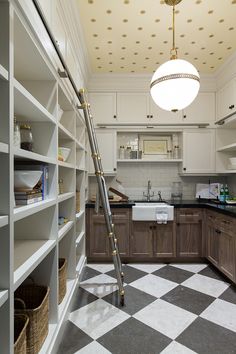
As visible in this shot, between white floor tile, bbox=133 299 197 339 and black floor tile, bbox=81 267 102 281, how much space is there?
0.91 m

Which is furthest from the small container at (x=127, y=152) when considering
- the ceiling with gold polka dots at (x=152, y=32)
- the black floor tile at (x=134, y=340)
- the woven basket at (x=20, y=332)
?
the woven basket at (x=20, y=332)

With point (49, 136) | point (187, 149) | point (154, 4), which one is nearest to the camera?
point (49, 136)

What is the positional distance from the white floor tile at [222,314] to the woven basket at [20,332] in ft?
5.05

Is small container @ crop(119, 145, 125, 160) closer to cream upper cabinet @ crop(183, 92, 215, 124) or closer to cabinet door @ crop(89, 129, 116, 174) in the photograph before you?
cabinet door @ crop(89, 129, 116, 174)

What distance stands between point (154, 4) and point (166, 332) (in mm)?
2911

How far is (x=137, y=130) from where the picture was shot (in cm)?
352

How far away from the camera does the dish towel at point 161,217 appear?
3.03 meters

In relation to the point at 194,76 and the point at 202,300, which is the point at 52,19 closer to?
the point at 194,76

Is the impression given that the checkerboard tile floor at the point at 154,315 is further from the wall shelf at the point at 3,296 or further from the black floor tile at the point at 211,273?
the wall shelf at the point at 3,296

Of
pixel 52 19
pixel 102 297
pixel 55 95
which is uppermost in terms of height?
pixel 52 19

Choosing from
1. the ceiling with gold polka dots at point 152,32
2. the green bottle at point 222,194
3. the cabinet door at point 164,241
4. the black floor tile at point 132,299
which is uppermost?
the ceiling with gold polka dots at point 152,32

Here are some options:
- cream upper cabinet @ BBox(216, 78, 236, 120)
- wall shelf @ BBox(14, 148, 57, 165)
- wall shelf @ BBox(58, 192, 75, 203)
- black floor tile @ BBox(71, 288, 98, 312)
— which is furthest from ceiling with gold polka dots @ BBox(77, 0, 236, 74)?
black floor tile @ BBox(71, 288, 98, 312)

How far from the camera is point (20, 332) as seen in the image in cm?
112

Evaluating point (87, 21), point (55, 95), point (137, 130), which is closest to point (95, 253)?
point (137, 130)
